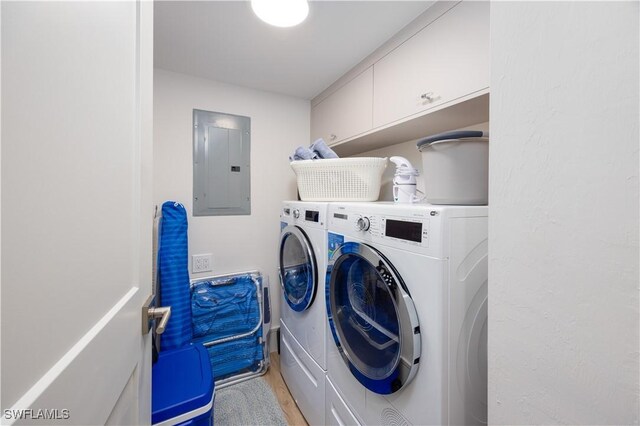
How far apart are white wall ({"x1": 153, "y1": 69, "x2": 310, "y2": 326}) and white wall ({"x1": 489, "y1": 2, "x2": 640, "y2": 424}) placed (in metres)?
1.87

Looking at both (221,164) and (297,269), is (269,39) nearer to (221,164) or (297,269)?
(221,164)

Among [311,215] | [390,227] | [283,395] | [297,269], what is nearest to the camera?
[390,227]

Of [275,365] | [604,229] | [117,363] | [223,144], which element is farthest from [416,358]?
[223,144]

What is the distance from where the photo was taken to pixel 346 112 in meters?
1.87

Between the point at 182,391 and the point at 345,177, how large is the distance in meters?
1.34

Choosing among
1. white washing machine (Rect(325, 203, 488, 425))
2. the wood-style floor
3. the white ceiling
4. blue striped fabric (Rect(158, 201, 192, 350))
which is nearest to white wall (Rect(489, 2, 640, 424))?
white washing machine (Rect(325, 203, 488, 425))

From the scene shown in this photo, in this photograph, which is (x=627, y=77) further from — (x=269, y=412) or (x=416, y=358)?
(x=269, y=412)

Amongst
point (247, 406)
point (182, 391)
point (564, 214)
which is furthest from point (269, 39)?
point (247, 406)

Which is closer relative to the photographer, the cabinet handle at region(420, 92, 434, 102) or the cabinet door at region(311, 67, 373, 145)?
the cabinet handle at region(420, 92, 434, 102)

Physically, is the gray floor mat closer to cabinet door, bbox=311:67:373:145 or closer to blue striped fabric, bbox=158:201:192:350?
blue striped fabric, bbox=158:201:192:350

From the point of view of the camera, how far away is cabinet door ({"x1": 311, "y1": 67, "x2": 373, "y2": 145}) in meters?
1.66

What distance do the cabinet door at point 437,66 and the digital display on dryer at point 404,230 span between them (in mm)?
659

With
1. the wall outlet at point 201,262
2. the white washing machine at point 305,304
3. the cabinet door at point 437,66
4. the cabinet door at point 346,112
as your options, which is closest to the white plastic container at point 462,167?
the cabinet door at point 437,66

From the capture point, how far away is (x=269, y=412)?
5.41 ft
